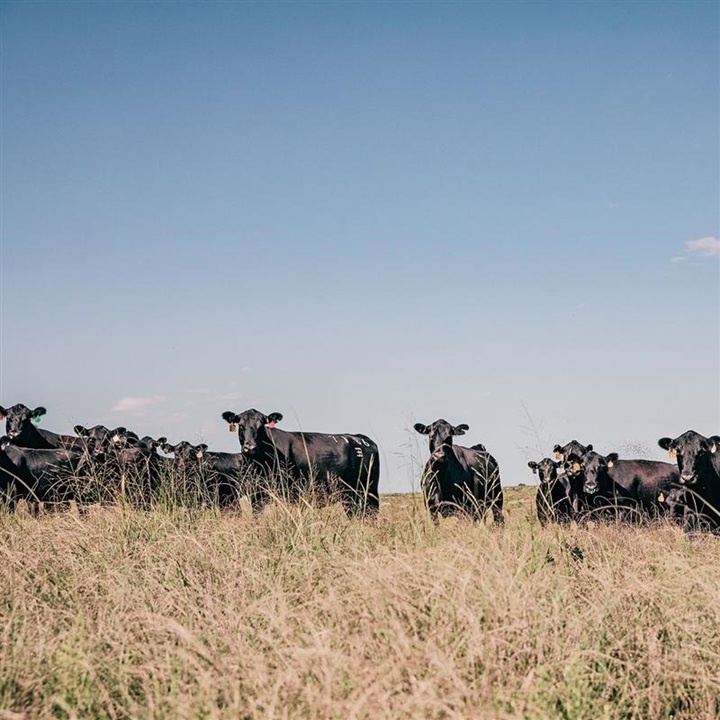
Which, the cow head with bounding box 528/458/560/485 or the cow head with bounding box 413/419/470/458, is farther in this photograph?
the cow head with bounding box 413/419/470/458

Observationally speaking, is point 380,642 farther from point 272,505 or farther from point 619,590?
point 272,505

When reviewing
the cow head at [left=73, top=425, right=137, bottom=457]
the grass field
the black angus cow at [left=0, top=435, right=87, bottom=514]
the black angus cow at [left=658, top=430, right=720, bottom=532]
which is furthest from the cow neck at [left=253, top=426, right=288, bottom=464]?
the grass field

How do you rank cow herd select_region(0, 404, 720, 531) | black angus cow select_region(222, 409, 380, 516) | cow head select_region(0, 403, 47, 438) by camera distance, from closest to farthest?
cow herd select_region(0, 404, 720, 531), black angus cow select_region(222, 409, 380, 516), cow head select_region(0, 403, 47, 438)

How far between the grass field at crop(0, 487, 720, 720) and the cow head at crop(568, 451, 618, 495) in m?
9.40

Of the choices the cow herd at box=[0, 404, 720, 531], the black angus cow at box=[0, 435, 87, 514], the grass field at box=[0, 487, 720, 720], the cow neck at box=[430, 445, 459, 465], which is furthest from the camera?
the black angus cow at box=[0, 435, 87, 514]

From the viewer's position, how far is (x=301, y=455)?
55.5 ft

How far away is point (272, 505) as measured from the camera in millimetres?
8078

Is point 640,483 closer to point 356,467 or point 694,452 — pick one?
point 694,452

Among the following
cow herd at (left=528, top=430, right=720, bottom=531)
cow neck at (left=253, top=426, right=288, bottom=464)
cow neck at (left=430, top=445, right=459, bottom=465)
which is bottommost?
cow herd at (left=528, top=430, right=720, bottom=531)

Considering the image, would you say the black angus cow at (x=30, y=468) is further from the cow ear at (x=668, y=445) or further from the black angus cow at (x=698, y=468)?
the black angus cow at (x=698, y=468)

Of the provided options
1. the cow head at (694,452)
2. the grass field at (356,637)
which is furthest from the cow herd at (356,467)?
the grass field at (356,637)

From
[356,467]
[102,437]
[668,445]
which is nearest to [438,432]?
[356,467]

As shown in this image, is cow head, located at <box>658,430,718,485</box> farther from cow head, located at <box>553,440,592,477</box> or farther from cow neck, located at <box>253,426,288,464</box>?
cow neck, located at <box>253,426,288,464</box>

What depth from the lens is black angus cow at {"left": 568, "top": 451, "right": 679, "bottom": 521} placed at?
16031 millimetres
